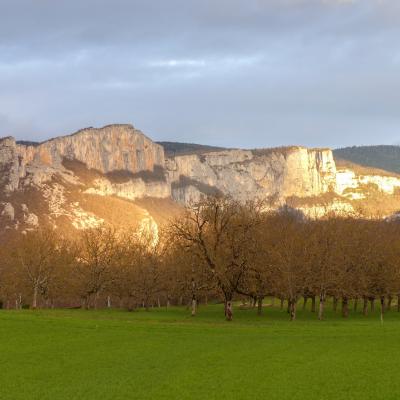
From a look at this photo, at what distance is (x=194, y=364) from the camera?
32.2m

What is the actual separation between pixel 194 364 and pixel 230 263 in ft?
118

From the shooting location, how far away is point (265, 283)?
76250mm

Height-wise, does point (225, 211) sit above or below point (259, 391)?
above

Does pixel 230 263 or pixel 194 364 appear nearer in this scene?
pixel 194 364

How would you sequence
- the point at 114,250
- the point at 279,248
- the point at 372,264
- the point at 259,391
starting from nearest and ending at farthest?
the point at 259,391
the point at 279,248
the point at 372,264
the point at 114,250

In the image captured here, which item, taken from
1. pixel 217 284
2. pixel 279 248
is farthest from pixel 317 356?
pixel 279 248

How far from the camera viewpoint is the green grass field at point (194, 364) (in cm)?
2558

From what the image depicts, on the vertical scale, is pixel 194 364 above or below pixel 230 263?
below

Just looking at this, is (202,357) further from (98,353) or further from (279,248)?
(279,248)

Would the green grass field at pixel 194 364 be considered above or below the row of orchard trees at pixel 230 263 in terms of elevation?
below

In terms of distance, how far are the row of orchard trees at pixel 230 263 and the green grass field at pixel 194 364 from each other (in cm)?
2012

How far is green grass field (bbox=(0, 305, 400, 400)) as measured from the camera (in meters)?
25.6

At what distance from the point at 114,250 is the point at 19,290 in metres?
17.8

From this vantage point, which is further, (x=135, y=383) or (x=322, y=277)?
(x=322, y=277)
